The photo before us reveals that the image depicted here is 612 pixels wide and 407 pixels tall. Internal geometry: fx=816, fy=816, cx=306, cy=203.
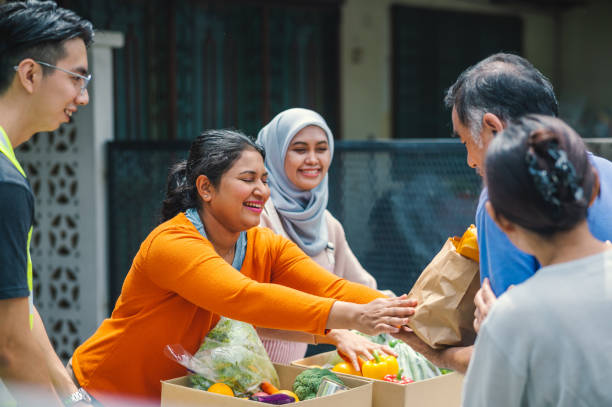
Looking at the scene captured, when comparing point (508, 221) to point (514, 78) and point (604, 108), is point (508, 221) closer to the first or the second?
point (514, 78)

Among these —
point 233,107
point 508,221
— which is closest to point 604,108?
point 233,107

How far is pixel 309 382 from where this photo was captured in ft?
7.34

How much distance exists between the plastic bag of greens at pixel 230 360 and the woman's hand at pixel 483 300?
694 millimetres

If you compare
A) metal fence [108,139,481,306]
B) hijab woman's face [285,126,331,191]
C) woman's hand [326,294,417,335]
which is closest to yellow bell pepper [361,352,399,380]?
woman's hand [326,294,417,335]

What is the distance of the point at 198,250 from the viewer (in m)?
2.31

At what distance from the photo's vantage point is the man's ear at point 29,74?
6.50 feet

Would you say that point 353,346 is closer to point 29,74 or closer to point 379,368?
point 379,368

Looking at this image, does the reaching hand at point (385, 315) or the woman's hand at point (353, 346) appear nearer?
the reaching hand at point (385, 315)

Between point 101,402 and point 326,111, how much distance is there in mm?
5262

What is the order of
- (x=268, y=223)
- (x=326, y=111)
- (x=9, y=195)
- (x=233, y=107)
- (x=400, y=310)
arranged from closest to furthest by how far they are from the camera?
(x=9, y=195) < (x=400, y=310) < (x=268, y=223) < (x=233, y=107) < (x=326, y=111)

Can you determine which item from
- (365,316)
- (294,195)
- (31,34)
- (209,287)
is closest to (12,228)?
(31,34)

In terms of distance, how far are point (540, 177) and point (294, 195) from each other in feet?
7.11

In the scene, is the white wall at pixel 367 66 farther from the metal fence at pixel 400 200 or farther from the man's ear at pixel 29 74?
the man's ear at pixel 29 74

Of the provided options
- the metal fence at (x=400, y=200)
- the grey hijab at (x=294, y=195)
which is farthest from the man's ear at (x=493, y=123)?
the metal fence at (x=400, y=200)
